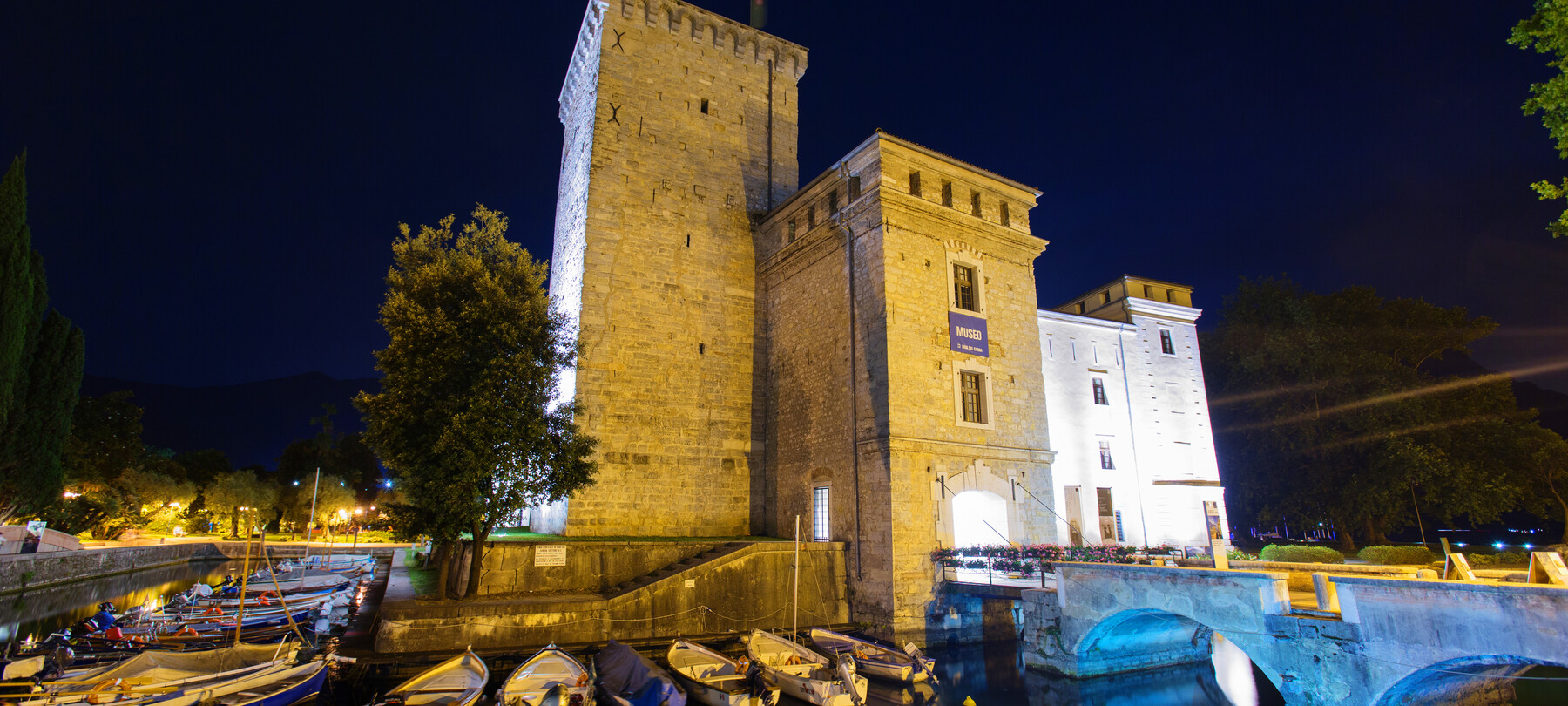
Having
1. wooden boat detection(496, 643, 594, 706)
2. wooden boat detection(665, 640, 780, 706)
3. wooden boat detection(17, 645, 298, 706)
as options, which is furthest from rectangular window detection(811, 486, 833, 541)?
wooden boat detection(17, 645, 298, 706)

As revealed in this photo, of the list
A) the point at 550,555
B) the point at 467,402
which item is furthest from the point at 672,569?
the point at 467,402

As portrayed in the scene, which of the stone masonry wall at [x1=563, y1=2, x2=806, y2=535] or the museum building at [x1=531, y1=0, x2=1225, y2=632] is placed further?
the stone masonry wall at [x1=563, y1=2, x2=806, y2=535]

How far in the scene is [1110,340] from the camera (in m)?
24.6

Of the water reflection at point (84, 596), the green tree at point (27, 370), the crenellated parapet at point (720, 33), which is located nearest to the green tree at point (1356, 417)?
the crenellated parapet at point (720, 33)

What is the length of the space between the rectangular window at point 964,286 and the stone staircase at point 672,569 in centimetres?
918

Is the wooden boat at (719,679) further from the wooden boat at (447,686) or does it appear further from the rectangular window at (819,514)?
the rectangular window at (819,514)

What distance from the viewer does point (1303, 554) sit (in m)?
20.1

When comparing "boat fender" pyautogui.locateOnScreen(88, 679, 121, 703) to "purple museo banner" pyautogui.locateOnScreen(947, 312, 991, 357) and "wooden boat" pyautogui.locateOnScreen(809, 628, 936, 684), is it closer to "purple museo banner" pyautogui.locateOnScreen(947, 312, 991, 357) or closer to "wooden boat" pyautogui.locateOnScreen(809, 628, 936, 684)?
"wooden boat" pyautogui.locateOnScreen(809, 628, 936, 684)

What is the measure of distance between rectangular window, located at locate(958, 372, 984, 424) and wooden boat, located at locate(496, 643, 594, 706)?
39.1 ft

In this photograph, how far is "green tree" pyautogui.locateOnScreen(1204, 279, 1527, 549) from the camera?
90.8 ft

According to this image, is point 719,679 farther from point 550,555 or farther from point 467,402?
point 467,402

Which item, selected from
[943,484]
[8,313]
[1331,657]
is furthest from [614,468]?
[8,313]

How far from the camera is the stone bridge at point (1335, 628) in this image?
8812 millimetres

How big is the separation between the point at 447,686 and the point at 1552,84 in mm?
19670
